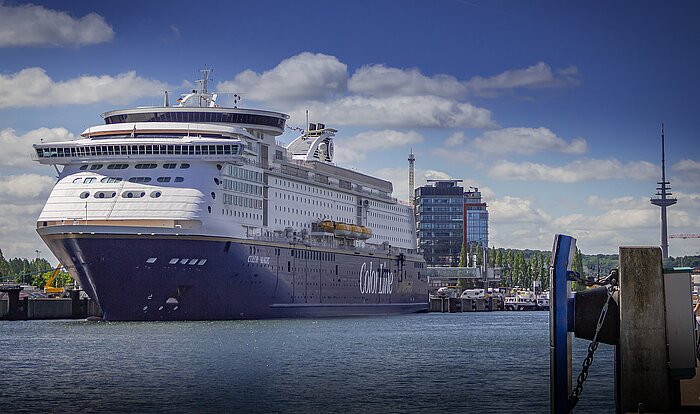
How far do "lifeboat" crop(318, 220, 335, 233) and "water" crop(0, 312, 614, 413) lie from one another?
1907cm

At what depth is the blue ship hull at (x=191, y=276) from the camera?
171 ft

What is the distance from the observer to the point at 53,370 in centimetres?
3206

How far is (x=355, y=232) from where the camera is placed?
7669 cm

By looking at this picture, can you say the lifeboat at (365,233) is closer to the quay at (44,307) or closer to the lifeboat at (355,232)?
the lifeboat at (355,232)

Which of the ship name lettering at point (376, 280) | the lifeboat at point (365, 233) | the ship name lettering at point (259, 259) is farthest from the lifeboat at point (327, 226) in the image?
the ship name lettering at point (259, 259)

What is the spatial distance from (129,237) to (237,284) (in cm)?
720

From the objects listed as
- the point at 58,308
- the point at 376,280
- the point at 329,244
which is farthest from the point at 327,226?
the point at 58,308

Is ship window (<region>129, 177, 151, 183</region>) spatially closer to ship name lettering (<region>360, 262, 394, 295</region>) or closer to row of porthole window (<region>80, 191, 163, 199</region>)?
row of porthole window (<region>80, 191, 163, 199</region>)

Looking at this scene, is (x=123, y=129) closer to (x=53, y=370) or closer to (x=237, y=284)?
(x=237, y=284)

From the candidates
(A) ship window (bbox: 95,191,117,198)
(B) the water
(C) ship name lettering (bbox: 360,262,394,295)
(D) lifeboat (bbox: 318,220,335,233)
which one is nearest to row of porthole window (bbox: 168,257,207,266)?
(B) the water

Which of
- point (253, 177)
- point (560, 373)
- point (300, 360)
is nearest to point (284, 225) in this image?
point (253, 177)

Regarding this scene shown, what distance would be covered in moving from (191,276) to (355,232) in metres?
23.9

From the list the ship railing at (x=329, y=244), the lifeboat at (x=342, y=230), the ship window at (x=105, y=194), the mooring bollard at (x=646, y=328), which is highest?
the ship window at (x=105, y=194)

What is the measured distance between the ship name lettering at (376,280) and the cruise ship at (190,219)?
5.17m
